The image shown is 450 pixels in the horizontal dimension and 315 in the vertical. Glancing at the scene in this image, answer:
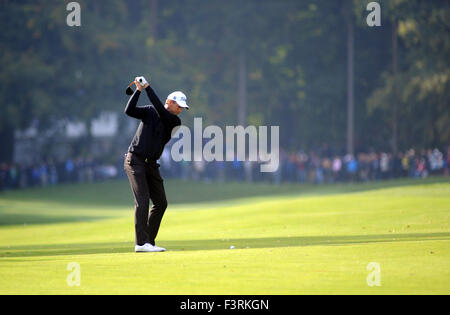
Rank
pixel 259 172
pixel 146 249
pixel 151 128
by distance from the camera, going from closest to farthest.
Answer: pixel 151 128, pixel 146 249, pixel 259 172

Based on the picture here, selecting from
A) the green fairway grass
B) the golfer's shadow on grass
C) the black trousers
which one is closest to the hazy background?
the green fairway grass

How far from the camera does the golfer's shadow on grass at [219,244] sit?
47.7 feet

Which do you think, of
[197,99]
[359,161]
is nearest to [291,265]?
[359,161]

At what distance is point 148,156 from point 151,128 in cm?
44

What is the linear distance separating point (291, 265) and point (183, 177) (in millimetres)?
45533

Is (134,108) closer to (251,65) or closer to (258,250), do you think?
(258,250)

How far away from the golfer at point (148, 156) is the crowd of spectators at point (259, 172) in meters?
35.4

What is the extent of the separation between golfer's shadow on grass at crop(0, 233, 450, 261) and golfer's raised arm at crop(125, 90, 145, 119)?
233cm

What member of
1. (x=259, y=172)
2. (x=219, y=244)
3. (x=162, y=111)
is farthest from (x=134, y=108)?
(x=259, y=172)

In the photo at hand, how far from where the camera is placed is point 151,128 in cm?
1329

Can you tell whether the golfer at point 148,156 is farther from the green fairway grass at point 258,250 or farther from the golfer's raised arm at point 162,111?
the green fairway grass at point 258,250

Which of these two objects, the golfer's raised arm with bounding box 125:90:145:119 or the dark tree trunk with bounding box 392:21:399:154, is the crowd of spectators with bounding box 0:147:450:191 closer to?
the dark tree trunk with bounding box 392:21:399:154

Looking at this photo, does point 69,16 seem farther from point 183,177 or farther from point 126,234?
point 126,234

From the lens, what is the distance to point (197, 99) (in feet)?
215
